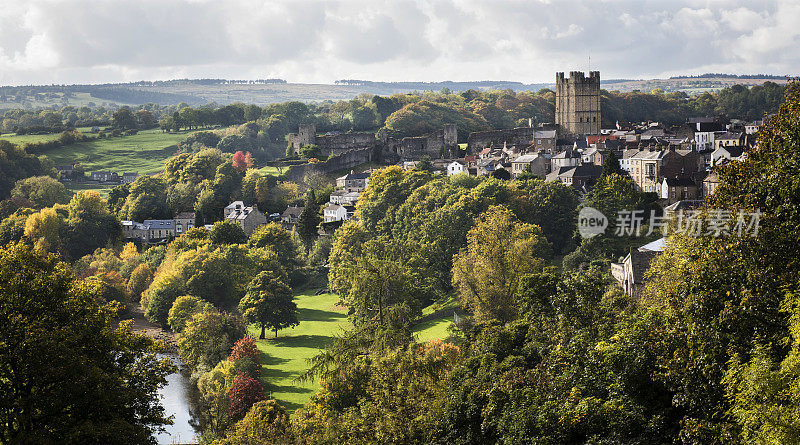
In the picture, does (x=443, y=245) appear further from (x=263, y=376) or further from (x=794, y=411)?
(x=794, y=411)

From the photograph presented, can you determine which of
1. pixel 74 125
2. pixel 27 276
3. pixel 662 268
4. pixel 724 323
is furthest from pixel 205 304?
pixel 74 125

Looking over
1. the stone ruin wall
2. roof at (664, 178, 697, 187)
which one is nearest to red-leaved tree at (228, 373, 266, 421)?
roof at (664, 178, 697, 187)

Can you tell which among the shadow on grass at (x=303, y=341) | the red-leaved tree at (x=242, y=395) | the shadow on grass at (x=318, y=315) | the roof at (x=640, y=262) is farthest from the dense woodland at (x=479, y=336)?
the roof at (x=640, y=262)

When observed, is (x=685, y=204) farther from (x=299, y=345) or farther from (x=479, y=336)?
(x=479, y=336)

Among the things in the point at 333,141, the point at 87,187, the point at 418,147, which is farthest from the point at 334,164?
the point at 87,187

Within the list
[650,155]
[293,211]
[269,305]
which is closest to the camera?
[269,305]

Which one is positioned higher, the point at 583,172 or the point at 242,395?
the point at 583,172

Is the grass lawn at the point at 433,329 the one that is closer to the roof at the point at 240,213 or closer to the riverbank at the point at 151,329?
the riverbank at the point at 151,329
